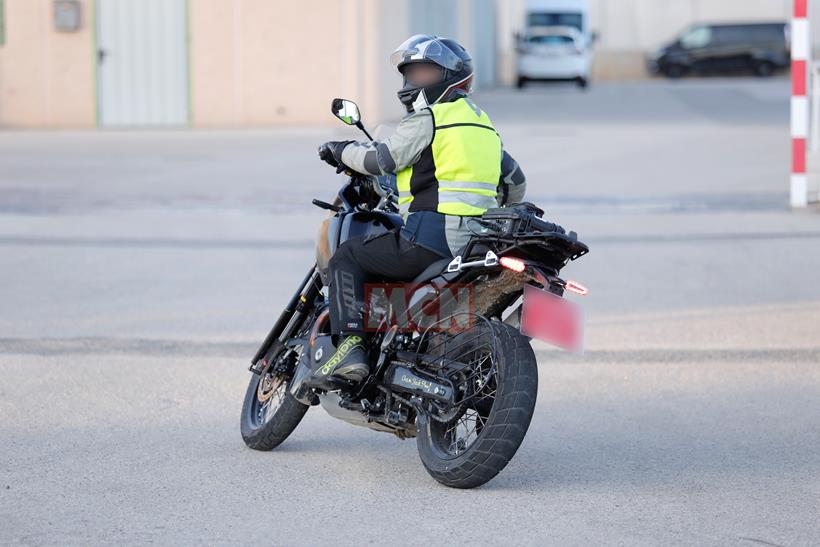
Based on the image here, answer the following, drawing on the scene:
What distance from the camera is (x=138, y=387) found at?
7246 millimetres

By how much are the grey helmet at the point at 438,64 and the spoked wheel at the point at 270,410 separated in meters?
1.26

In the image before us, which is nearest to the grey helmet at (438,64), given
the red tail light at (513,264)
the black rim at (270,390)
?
the red tail light at (513,264)

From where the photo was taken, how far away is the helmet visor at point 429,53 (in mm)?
5469

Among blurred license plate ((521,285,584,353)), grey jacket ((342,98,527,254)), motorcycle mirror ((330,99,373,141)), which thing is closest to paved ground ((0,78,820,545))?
blurred license plate ((521,285,584,353))

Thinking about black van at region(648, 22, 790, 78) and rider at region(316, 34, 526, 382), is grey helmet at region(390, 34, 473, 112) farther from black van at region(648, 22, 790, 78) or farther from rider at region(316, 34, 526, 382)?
black van at region(648, 22, 790, 78)

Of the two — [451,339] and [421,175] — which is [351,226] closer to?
[421,175]

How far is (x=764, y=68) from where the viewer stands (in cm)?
4688

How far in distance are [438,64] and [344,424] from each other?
6.21 ft

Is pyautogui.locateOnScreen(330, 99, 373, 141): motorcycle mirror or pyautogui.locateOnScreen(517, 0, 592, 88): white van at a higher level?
pyautogui.locateOnScreen(517, 0, 592, 88): white van

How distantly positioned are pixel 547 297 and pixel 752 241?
A: 746cm

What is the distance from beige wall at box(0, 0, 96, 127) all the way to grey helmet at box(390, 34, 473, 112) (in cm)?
2130

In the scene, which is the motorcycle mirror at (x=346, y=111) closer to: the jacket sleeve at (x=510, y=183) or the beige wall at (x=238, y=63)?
the jacket sleeve at (x=510, y=183)

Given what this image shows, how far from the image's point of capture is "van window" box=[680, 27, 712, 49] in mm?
47312

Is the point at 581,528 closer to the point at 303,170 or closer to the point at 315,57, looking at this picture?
the point at 303,170
